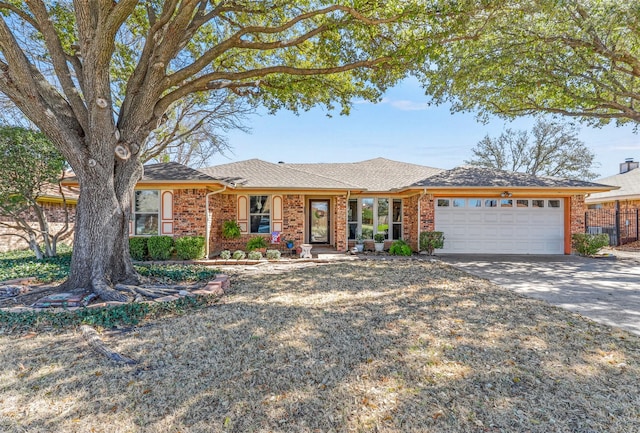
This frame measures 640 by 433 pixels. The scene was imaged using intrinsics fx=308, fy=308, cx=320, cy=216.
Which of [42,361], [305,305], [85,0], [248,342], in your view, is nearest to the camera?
[42,361]

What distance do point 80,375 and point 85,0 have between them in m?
5.64

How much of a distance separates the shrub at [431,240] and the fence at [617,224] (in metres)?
9.92

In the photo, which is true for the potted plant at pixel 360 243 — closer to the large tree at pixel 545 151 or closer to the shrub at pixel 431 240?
the shrub at pixel 431 240

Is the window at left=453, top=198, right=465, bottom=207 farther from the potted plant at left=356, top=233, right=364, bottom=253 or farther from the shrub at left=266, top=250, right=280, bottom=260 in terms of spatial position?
the shrub at left=266, top=250, right=280, bottom=260

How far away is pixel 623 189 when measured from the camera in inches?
671

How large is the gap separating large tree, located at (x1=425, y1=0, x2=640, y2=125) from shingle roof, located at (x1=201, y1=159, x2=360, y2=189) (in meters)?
4.86

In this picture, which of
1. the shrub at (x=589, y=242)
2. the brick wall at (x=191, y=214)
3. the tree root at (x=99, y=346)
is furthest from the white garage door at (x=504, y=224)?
the tree root at (x=99, y=346)

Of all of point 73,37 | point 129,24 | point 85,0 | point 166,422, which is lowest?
point 166,422

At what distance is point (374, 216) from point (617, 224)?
12864mm

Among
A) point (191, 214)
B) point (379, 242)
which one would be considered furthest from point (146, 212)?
point (379, 242)

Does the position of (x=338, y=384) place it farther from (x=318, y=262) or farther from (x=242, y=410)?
(x=318, y=262)

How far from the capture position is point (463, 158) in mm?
27984

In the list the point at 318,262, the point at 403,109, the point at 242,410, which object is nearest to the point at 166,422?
the point at 242,410

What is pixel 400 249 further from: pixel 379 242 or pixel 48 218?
pixel 48 218
